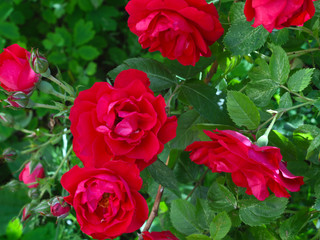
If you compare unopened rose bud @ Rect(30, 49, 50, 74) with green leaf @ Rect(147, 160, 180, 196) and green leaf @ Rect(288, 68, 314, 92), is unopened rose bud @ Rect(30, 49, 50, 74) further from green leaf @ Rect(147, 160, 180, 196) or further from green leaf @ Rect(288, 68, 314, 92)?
green leaf @ Rect(288, 68, 314, 92)

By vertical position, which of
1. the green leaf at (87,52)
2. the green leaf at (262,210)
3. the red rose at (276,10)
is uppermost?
the red rose at (276,10)

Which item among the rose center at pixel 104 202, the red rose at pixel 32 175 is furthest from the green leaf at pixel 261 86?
the red rose at pixel 32 175

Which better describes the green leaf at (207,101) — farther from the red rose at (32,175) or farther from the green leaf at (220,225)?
the red rose at (32,175)

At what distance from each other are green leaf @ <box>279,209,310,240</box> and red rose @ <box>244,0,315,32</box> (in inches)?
10.6

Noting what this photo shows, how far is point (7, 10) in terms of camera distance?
1183 mm

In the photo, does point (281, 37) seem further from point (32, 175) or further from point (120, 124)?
point (32, 175)

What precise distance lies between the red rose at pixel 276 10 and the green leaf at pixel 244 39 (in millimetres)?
102

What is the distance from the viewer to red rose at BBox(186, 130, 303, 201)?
1.28 feet

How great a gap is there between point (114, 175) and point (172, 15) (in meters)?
0.18

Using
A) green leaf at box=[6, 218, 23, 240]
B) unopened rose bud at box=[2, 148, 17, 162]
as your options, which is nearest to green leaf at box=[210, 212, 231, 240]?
unopened rose bud at box=[2, 148, 17, 162]

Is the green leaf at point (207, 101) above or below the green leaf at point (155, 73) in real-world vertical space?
below

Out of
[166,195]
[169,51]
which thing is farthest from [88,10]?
[169,51]

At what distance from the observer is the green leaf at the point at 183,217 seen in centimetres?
55

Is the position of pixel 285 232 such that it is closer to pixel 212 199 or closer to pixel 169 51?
pixel 212 199
